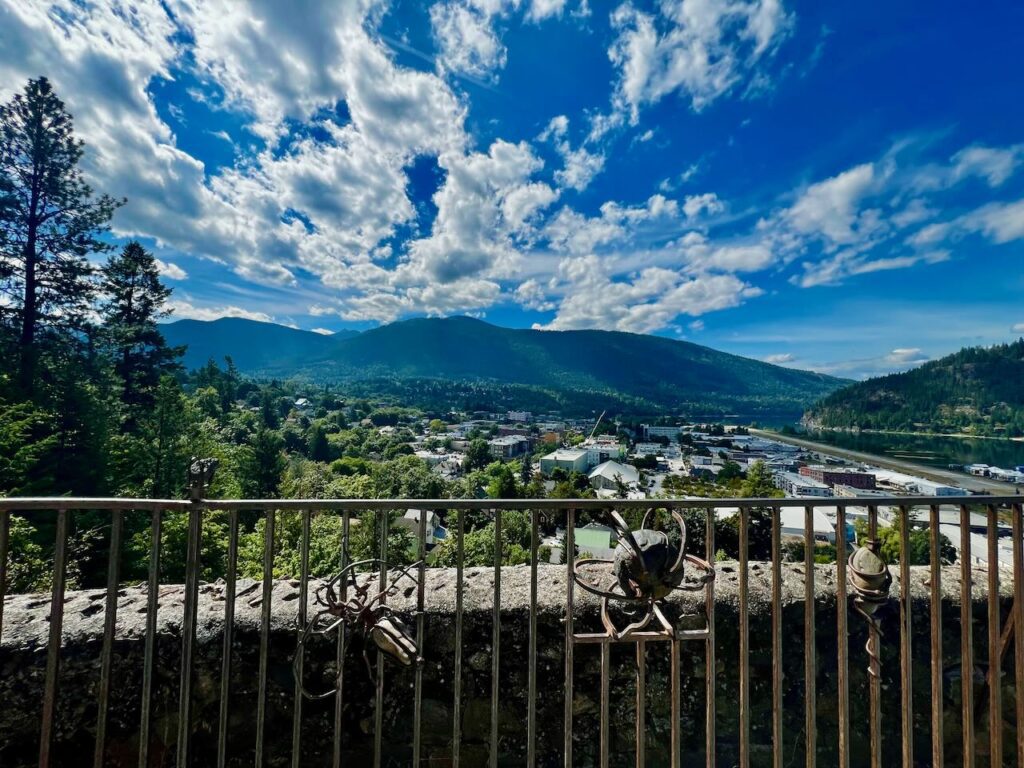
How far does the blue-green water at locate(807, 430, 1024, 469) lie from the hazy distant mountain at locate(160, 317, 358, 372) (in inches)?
6147

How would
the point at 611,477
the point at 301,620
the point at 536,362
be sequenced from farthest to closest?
the point at 536,362 → the point at 611,477 → the point at 301,620

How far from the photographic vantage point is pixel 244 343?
174m

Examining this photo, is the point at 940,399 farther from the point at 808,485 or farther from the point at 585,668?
the point at 585,668

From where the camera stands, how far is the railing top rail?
4.43ft

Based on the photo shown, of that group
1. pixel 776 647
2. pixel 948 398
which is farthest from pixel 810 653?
pixel 948 398

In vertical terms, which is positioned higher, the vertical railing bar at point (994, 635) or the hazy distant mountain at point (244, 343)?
the hazy distant mountain at point (244, 343)

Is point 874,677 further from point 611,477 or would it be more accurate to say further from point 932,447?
point 932,447

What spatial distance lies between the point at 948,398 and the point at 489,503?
286ft

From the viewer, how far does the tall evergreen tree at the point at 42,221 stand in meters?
9.46

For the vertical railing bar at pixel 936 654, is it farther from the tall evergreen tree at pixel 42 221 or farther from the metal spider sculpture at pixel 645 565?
the tall evergreen tree at pixel 42 221

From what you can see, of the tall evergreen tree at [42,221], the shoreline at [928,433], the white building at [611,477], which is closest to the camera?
the tall evergreen tree at [42,221]

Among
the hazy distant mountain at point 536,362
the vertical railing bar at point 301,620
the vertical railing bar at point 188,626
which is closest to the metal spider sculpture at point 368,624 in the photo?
the vertical railing bar at point 301,620

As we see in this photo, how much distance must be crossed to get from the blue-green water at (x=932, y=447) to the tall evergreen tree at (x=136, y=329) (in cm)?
5389

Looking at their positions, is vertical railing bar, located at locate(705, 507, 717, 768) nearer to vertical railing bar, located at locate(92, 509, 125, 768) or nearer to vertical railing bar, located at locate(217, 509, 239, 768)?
vertical railing bar, located at locate(217, 509, 239, 768)
